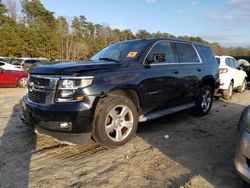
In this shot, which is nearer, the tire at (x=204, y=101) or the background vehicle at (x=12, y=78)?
the tire at (x=204, y=101)

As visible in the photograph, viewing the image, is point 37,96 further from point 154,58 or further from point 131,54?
point 154,58

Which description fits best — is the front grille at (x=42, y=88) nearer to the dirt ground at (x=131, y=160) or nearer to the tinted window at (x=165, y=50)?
the dirt ground at (x=131, y=160)

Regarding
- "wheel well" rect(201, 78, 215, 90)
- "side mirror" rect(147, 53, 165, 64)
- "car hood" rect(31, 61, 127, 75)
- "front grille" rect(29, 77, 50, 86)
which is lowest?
"wheel well" rect(201, 78, 215, 90)

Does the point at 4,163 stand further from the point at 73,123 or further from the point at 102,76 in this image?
the point at 102,76

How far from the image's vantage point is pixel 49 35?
4131 centimetres

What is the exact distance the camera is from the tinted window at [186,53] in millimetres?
Result: 6018

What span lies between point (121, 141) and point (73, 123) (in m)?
0.97

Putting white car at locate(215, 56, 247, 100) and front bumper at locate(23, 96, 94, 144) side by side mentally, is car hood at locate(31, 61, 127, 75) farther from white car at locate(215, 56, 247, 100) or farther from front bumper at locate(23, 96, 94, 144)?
white car at locate(215, 56, 247, 100)

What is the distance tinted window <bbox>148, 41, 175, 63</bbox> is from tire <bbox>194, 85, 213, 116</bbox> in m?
1.53

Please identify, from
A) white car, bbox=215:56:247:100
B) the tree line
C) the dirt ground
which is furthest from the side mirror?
the tree line

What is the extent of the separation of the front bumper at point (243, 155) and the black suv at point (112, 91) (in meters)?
2.03

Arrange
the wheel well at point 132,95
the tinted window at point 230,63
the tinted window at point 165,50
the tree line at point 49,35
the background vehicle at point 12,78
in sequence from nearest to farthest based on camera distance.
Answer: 1. the wheel well at point 132,95
2. the tinted window at point 165,50
3. the tinted window at point 230,63
4. the background vehicle at point 12,78
5. the tree line at point 49,35

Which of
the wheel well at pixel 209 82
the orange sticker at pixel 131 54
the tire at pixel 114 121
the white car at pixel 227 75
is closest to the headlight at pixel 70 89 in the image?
the tire at pixel 114 121

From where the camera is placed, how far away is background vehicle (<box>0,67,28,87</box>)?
1279cm
